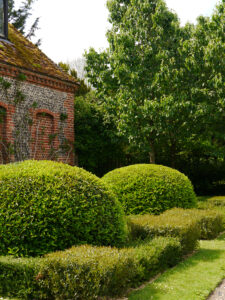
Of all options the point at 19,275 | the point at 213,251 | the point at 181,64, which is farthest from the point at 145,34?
the point at 19,275

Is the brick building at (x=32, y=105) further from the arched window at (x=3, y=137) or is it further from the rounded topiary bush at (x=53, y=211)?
the rounded topiary bush at (x=53, y=211)

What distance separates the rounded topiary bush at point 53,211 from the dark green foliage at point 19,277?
0.35 m

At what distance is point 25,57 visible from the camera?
13734mm

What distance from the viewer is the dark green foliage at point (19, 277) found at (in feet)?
14.7

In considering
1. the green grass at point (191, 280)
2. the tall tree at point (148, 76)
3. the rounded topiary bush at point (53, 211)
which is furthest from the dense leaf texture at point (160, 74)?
the rounded topiary bush at point (53, 211)

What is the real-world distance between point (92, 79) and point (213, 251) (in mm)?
12199

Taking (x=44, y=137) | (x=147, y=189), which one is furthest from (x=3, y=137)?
(x=147, y=189)

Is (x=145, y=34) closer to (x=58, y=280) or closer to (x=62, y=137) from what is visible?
(x=62, y=137)

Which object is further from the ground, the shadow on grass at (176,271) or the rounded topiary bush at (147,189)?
the rounded topiary bush at (147,189)

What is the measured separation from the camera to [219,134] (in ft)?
52.9

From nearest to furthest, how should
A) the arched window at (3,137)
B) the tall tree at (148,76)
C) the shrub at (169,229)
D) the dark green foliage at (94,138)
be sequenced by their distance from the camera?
the shrub at (169,229) < the arched window at (3,137) < the tall tree at (148,76) < the dark green foliage at (94,138)

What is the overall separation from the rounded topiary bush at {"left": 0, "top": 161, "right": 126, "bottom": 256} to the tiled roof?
783 centimetres

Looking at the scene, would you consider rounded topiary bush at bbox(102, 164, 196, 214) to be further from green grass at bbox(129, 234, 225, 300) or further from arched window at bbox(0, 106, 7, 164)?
arched window at bbox(0, 106, 7, 164)

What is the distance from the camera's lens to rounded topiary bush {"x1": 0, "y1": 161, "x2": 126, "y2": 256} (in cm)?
498
